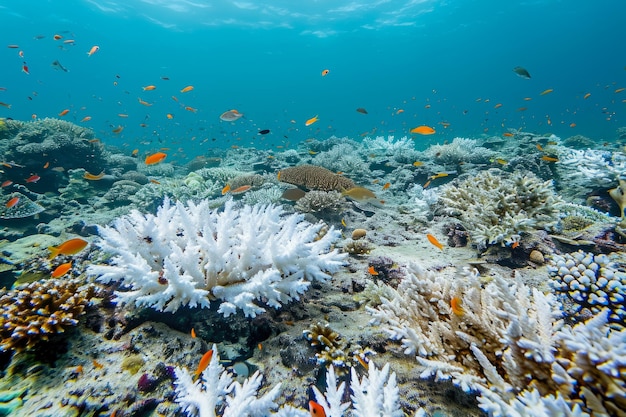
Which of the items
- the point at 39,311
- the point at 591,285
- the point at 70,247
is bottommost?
the point at 591,285

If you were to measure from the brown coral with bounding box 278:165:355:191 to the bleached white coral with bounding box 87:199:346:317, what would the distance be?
421 centimetres

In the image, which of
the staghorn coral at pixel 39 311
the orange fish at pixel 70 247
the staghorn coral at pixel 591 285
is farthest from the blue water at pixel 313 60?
the staghorn coral at pixel 591 285

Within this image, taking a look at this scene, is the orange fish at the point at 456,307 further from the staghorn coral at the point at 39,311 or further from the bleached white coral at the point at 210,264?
the staghorn coral at the point at 39,311

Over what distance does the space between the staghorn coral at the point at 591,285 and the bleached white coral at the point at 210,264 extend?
229cm

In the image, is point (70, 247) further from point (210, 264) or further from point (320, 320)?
point (320, 320)

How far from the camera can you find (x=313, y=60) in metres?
89.6

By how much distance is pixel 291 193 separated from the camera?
6.30m

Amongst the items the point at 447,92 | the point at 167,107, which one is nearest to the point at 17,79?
the point at 167,107

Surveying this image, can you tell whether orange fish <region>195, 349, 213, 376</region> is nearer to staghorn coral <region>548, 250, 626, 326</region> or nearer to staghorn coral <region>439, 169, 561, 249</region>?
staghorn coral <region>548, 250, 626, 326</region>

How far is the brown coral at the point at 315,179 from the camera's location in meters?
7.28

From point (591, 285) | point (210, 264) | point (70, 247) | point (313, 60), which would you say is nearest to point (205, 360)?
point (210, 264)

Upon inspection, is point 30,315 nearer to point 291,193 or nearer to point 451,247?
point 291,193

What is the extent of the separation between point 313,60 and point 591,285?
99974 mm

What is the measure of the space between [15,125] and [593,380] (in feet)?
57.3
